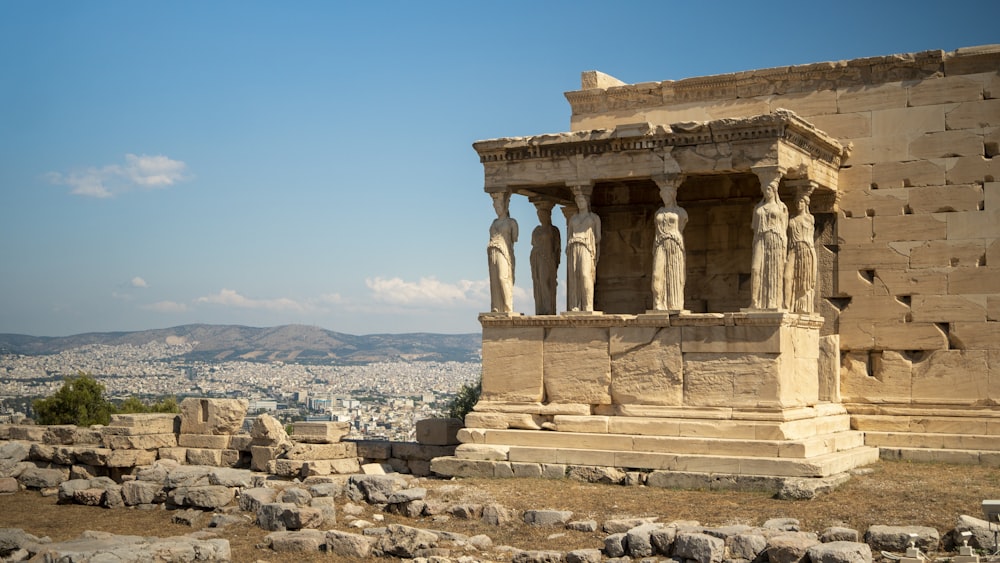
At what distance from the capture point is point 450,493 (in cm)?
1569

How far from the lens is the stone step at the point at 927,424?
1719 cm

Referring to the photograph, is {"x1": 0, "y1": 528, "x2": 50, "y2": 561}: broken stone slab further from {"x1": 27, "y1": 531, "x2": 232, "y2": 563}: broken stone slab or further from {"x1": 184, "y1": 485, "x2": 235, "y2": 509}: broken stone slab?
{"x1": 184, "y1": 485, "x2": 235, "y2": 509}: broken stone slab

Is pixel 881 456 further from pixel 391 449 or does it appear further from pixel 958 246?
pixel 391 449

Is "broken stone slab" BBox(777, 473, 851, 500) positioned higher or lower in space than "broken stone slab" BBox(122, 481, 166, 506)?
higher

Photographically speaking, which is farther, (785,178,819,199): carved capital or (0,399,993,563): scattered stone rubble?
(785,178,819,199): carved capital

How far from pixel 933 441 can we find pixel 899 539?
599cm

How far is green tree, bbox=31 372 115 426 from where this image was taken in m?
38.1

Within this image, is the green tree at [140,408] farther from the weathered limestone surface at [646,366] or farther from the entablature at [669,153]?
the weathered limestone surface at [646,366]

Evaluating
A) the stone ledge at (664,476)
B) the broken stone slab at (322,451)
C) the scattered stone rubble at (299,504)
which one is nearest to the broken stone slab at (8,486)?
the scattered stone rubble at (299,504)

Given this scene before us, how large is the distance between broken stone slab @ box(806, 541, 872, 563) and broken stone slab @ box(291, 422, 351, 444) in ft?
31.3

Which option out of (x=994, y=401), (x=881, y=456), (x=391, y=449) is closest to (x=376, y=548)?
(x=391, y=449)

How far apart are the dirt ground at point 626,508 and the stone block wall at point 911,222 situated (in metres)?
1.58

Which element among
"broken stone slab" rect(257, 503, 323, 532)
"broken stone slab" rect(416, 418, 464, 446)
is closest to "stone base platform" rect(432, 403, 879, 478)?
"broken stone slab" rect(416, 418, 464, 446)

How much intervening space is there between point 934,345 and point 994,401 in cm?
A: 108
